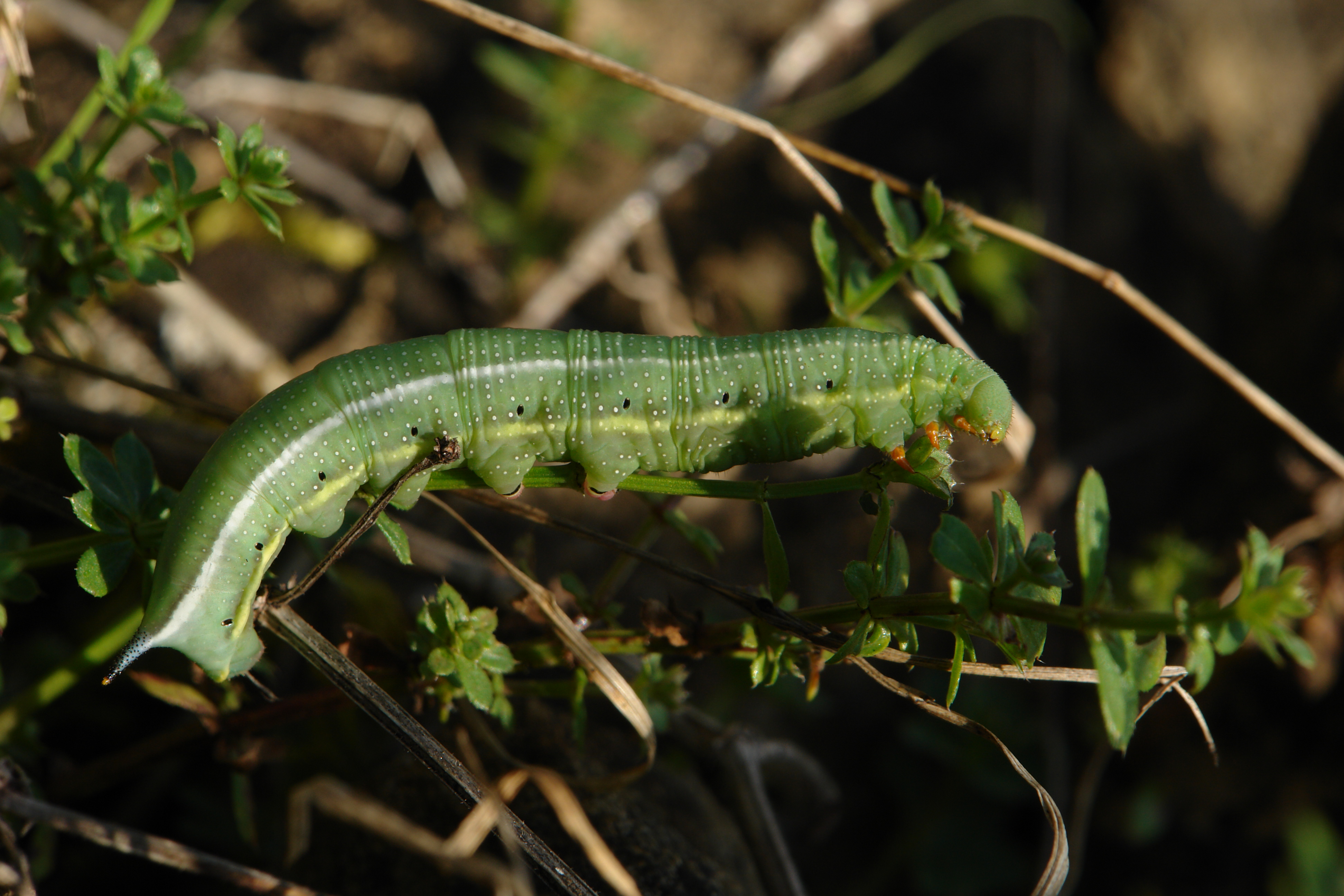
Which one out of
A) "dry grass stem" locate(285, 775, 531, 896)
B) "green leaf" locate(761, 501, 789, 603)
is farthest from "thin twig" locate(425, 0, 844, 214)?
"dry grass stem" locate(285, 775, 531, 896)

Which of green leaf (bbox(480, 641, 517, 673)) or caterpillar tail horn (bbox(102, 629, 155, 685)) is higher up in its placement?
green leaf (bbox(480, 641, 517, 673))

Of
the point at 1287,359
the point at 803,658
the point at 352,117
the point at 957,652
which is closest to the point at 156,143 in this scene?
the point at 352,117

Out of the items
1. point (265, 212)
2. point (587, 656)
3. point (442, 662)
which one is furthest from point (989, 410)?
point (265, 212)

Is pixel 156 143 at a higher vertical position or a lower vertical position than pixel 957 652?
higher

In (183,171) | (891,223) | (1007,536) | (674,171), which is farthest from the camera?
(674,171)

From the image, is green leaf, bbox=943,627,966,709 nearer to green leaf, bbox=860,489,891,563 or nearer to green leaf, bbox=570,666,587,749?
green leaf, bbox=860,489,891,563

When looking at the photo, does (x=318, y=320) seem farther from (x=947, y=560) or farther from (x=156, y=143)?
(x=947, y=560)

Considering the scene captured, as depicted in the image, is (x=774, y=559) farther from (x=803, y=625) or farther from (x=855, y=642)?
(x=855, y=642)
